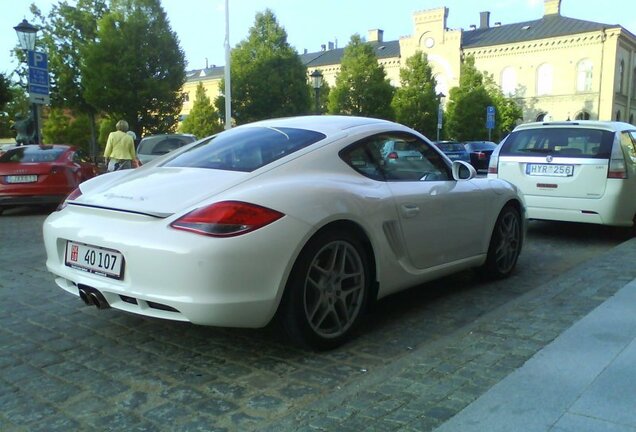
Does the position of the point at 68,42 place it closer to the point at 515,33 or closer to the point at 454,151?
the point at 454,151

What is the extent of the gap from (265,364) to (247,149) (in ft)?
4.53

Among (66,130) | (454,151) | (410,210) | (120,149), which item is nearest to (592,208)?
(410,210)

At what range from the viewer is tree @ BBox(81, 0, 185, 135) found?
26.8m

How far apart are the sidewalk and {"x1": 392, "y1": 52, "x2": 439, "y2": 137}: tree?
40.9m

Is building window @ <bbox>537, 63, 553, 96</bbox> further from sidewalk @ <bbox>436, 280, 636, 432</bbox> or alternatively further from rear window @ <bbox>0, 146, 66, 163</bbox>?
sidewalk @ <bbox>436, 280, 636, 432</bbox>

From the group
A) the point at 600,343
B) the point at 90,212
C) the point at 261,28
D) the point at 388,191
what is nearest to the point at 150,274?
the point at 90,212

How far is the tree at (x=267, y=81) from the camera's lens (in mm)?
37719

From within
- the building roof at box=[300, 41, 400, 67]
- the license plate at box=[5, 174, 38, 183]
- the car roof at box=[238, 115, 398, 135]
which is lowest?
the license plate at box=[5, 174, 38, 183]

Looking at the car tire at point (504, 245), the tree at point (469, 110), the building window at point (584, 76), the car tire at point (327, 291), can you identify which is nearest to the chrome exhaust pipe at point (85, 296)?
the car tire at point (327, 291)

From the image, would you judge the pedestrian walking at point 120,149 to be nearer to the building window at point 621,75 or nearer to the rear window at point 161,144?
the rear window at point 161,144

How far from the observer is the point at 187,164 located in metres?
3.79

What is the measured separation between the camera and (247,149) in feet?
12.4

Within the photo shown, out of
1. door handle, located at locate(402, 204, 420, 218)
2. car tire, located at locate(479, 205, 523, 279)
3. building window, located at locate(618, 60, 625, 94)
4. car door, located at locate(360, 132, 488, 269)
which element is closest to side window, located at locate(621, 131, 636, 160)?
car tire, located at locate(479, 205, 523, 279)

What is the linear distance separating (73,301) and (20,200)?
22.0ft
